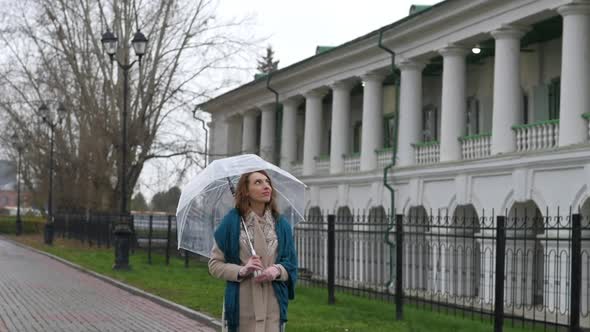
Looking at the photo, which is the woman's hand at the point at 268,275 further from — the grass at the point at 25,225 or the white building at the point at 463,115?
the grass at the point at 25,225

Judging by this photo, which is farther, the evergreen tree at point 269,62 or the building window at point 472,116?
the evergreen tree at point 269,62

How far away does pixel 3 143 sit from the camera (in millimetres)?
57250

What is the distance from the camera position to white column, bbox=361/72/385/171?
30.5 m

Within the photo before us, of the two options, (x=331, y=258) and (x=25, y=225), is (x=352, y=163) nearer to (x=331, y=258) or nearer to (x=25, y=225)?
(x=331, y=258)

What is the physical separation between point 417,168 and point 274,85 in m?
11.5

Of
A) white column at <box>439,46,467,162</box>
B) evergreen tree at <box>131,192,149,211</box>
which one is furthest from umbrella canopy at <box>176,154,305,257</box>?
evergreen tree at <box>131,192,149,211</box>

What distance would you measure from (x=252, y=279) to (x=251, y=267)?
0.48ft

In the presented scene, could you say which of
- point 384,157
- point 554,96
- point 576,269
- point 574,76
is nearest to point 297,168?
point 384,157

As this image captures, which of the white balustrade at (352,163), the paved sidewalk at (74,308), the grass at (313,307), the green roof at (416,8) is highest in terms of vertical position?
the green roof at (416,8)

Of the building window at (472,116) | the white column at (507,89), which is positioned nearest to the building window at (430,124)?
the building window at (472,116)

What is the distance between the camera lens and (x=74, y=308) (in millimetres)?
16422

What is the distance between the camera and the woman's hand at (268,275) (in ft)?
21.9

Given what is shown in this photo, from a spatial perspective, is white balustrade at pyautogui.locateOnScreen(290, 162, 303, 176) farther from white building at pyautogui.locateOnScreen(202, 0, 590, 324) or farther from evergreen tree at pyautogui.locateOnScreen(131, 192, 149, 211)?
evergreen tree at pyautogui.locateOnScreen(131, 192, 149, 211)

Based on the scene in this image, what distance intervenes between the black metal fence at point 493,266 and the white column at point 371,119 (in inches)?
68.4
